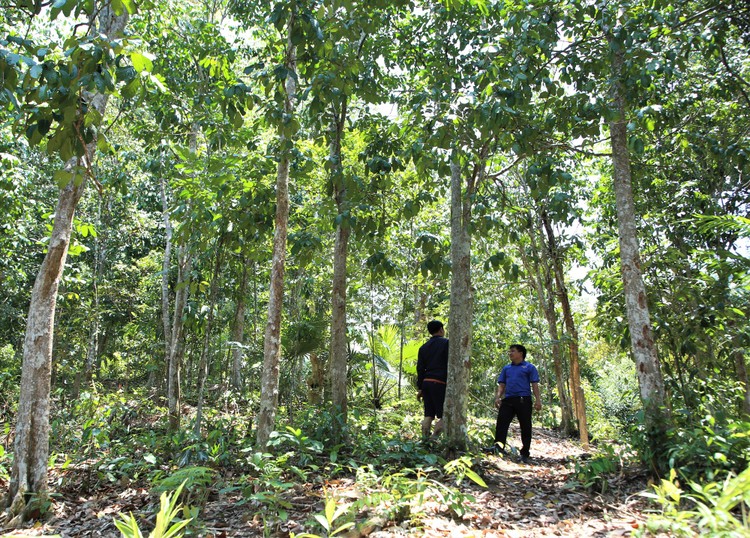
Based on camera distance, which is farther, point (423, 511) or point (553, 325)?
point (553, 325)

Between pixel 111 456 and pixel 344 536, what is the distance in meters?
3.78

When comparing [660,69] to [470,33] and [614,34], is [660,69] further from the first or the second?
[470,33]

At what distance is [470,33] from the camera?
6.81 metres

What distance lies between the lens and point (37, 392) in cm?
457

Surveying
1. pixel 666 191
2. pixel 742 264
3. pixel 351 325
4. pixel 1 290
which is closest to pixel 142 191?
pixel 1 290

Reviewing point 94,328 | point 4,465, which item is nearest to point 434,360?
point 4,465

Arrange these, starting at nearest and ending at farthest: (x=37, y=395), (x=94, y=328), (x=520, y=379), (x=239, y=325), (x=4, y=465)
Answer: (x=37, y=395)
(x=4, y=465)
(x=520, y=379)
(x=239, y=325)
(x=94, y=328)

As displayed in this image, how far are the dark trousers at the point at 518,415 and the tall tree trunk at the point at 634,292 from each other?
1690mm

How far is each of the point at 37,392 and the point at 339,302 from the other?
3454mm

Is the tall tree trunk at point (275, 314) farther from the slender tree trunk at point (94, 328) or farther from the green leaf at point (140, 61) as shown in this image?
the slender tree trunk at point (94, 328)

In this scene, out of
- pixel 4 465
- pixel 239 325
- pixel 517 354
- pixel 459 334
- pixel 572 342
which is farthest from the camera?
pixel 239 325

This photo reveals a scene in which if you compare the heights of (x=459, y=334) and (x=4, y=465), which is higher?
(x=459, y=334)

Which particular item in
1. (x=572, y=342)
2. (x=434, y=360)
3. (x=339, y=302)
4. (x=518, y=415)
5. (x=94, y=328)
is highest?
(x=94, y=328)

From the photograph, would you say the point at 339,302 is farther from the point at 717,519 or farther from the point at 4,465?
the point at 717,519
